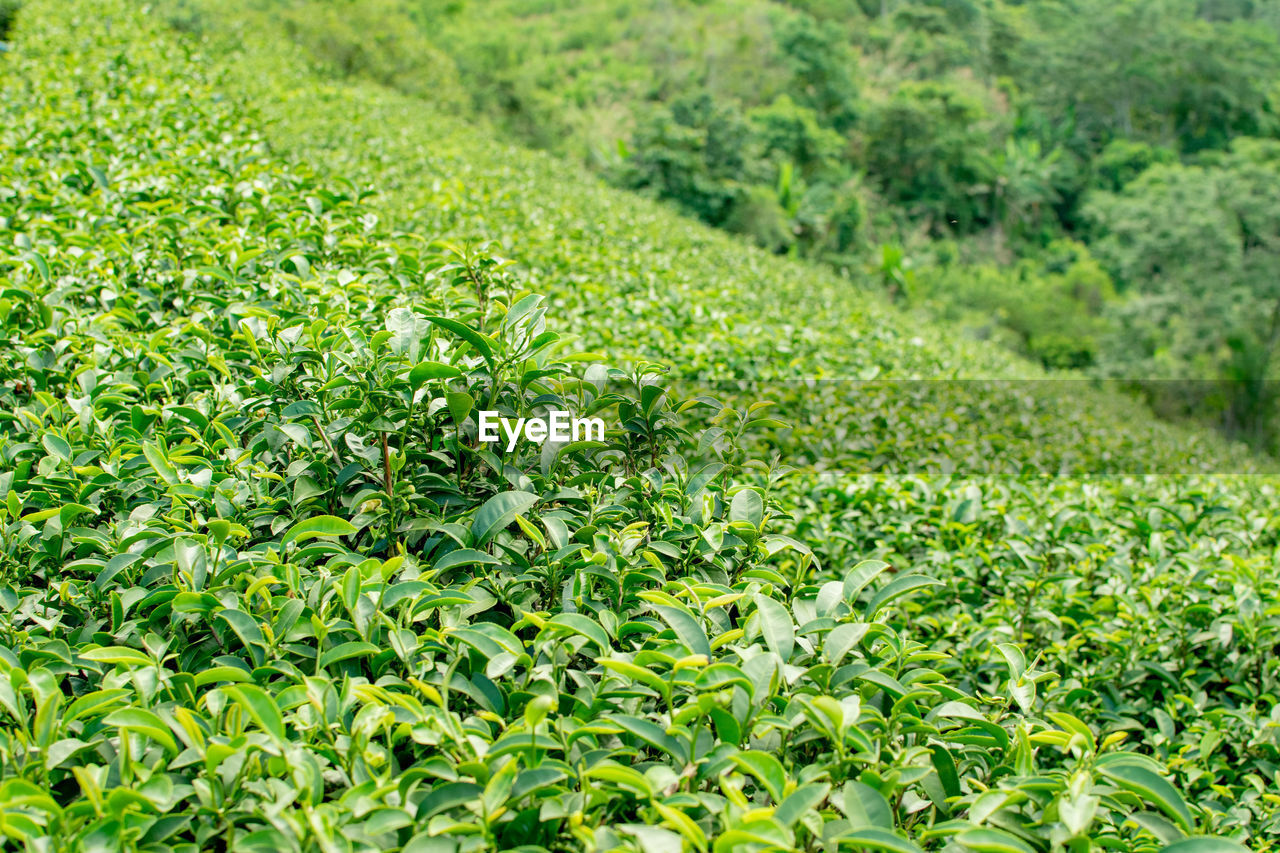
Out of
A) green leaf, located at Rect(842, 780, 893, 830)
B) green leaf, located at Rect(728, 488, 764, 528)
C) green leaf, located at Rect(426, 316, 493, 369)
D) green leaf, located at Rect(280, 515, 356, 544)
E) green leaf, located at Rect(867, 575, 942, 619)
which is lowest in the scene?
green leaf, located at Rect(842, 780, 893, 830)

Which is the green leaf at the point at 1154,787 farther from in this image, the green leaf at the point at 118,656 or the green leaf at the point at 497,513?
the green leaf at the point at 118,656

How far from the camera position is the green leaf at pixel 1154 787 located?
95 cm

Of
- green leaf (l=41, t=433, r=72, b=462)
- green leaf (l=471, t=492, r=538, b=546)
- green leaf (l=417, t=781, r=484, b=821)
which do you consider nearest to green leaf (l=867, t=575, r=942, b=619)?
green leaf (l=471, t=492, r=538, b=546)

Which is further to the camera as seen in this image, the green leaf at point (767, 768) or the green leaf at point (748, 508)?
the green leaf at point (748, 508)

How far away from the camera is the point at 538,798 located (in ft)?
3.10

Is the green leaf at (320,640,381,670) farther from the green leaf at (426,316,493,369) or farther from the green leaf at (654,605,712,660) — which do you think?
the green leaf at (426,316,493,369)

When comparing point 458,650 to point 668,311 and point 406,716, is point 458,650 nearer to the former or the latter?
point 406,716

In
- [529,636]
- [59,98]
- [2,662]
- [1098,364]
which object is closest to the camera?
[2,662]

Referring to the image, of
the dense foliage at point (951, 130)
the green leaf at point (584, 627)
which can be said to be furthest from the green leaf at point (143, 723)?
the dense foliage at point (951, 130)

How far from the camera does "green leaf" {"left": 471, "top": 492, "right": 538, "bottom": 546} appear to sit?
1.31m

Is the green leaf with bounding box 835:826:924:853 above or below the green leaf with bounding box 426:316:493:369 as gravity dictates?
below

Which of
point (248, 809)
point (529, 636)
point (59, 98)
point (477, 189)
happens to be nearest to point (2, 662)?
point (248, 809)

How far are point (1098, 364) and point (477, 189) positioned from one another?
19.3 meters

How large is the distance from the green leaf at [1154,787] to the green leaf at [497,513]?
0.84 metres
